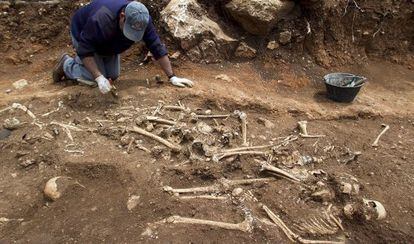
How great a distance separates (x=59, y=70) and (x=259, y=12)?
271 cm

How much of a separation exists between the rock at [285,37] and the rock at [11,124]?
141 inches

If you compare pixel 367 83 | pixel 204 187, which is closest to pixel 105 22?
pixel 204 187

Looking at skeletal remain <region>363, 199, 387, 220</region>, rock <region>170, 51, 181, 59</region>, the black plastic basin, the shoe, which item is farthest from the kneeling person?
skeletal remain <region>363, 199, 387, 220</region>

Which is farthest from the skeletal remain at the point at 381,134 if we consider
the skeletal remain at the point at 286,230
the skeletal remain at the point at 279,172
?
the skeletal remain at the point at 286,230

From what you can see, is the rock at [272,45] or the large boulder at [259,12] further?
the rock at [272,45]

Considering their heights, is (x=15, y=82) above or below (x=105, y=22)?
below

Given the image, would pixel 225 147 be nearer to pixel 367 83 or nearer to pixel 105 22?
pixel 105 22

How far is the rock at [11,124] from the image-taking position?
422 centimetres

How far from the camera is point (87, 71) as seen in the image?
504 cm

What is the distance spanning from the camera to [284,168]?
378cm

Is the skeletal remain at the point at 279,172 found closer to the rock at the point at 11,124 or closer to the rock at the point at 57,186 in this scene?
the rock at the point at 57,186

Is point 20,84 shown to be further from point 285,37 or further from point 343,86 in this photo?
point 343,86

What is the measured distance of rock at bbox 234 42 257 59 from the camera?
19.2 ft

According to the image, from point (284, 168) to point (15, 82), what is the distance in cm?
397
